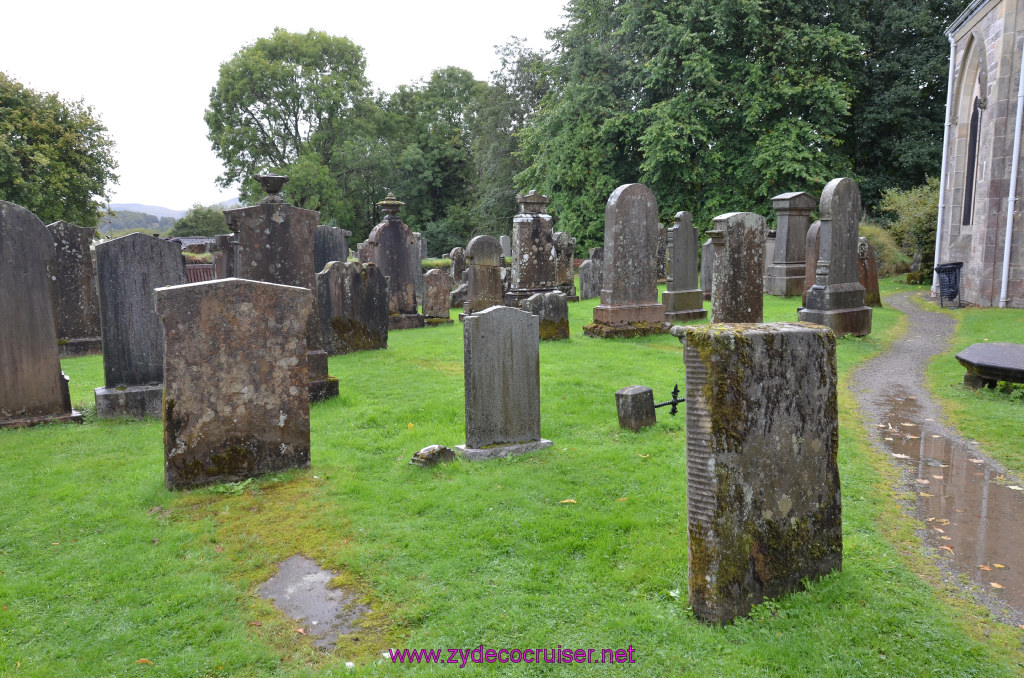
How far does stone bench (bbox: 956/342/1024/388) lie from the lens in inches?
322

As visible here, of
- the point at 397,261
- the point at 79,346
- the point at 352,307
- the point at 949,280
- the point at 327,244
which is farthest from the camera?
the point at 327,244

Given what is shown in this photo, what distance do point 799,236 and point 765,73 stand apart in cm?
961

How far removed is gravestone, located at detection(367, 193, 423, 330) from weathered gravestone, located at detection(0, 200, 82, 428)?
8049 millimetres

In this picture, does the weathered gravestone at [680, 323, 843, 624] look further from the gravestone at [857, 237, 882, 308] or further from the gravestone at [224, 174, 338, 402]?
the gravestone at [857, 237, 882, 308]

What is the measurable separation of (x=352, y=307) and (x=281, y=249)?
3855mm

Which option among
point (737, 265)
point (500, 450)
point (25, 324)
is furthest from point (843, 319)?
point (25, 324)

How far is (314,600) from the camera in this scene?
3855mm

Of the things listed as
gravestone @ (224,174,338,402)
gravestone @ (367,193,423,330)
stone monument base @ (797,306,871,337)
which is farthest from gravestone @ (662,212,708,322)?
gravestone @ (224,174,338,402)

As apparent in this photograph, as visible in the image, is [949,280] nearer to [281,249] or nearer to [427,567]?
[281,249]

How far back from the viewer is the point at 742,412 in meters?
3.42

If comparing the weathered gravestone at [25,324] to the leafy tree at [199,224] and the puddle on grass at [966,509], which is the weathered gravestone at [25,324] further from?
the leafy tree at [199,224]

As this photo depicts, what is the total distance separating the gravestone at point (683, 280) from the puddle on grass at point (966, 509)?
8264 millimetres

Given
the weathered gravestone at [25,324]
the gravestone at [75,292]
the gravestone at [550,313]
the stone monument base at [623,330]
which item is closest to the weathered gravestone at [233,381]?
the weathered gravestone at [25,324]

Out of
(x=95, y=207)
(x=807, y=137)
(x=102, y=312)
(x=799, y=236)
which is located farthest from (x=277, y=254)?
(x=95, y=207)
